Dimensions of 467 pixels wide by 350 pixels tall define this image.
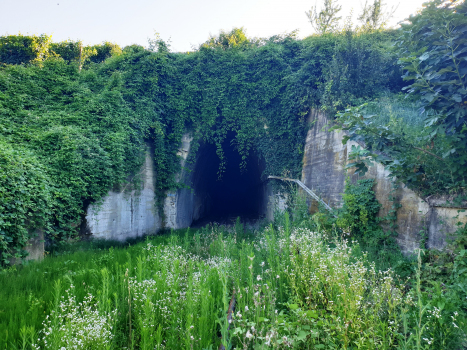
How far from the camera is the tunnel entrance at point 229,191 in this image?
14.6 meters

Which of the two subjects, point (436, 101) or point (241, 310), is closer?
point (241, 310)

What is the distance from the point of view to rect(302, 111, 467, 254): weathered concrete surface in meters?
4.52

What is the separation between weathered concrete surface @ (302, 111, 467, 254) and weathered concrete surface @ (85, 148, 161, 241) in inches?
221

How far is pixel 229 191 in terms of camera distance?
23.3 meters

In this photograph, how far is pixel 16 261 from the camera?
498 centimetres

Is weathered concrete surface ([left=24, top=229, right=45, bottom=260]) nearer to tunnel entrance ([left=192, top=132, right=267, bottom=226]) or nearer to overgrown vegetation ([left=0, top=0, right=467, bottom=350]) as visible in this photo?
overgrown vegetation ([left=0, top=0, right=467, bottom=350])

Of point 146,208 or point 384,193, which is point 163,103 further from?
point 384,193

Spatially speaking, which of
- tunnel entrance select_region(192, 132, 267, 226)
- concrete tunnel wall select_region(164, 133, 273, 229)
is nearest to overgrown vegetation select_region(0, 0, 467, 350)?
concrete tunnel wall select_region(164, 133, 273, 229)

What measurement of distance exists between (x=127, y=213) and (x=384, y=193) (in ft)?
24.1

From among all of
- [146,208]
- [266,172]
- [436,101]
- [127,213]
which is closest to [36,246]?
[127,213]

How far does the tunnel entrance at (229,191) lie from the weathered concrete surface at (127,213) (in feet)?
12.4

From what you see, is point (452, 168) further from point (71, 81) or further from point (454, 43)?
point (71, 81)

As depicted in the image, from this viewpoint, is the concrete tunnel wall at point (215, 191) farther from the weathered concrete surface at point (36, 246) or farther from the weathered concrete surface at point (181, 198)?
the weathered concrete surface at point (36, 246)

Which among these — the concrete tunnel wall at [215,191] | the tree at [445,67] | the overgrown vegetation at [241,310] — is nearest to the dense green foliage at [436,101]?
the tree at [445,67]
